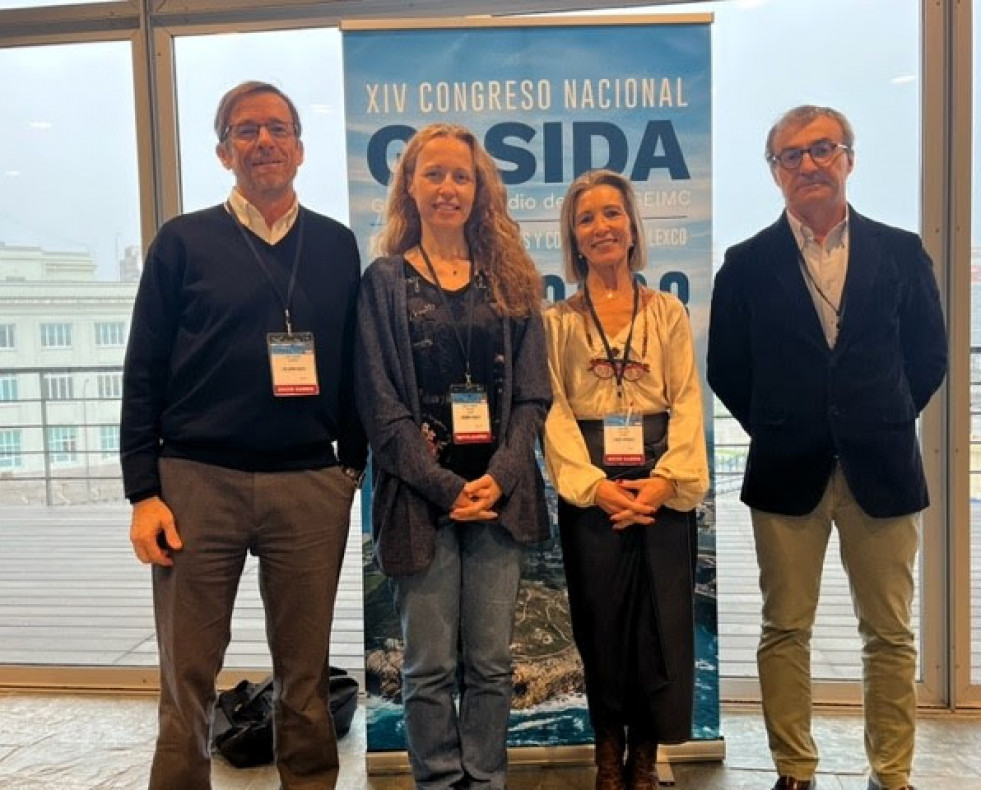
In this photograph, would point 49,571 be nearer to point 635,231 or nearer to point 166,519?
point 166,519

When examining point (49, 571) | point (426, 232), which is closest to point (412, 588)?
point (426, 232)

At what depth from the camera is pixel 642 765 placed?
204cm

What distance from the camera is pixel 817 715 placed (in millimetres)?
2869

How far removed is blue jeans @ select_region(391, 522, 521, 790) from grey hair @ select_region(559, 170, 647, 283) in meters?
0.66

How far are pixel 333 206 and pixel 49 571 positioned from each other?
2178 mm

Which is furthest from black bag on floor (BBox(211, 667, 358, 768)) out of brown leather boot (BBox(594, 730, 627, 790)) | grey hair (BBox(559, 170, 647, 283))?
grey hair (BBox(559, 170, 647, 283))

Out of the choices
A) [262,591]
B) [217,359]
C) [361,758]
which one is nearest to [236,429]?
[217,359]

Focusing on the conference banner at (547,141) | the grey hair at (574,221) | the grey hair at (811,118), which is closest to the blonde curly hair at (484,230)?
the grey hair at (574,221)

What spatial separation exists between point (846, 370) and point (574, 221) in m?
0.73

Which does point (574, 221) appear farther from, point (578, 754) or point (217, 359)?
point (578, 754)

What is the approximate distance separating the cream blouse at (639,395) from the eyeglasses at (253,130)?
74 centimetres

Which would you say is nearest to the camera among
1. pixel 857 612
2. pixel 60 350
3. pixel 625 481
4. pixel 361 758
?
pixel 625 481

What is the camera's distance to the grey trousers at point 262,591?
1.86 m

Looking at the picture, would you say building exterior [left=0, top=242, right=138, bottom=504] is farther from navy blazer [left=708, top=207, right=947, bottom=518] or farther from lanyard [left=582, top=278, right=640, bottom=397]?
navy blazer [left=708, top=207, right=947, bottom=518]
